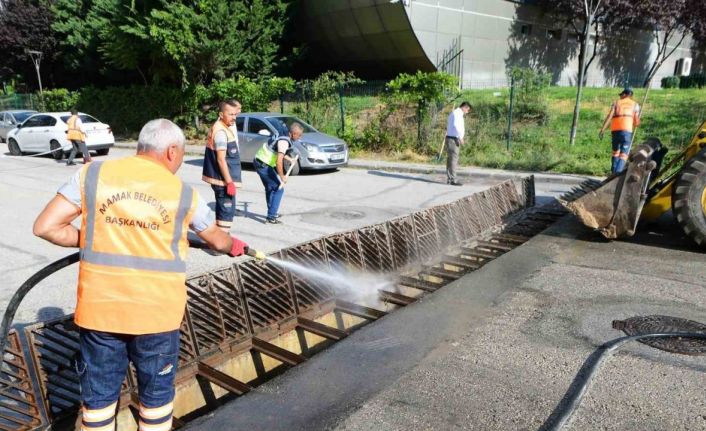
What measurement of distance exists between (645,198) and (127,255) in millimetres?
5999

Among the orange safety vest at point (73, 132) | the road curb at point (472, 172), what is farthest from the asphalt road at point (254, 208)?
the orange safety vest at point (73, 132)

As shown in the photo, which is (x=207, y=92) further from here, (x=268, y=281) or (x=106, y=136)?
(x=268, y=281)

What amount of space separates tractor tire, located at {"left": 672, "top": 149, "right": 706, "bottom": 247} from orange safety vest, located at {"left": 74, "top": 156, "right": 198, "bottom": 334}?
5.91 m

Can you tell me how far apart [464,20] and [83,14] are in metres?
20.9

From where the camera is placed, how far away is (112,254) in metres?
2.39

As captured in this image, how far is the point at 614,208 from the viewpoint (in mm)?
6297

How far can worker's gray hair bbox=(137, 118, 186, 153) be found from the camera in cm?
250

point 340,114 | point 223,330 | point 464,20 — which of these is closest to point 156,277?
point 223,330

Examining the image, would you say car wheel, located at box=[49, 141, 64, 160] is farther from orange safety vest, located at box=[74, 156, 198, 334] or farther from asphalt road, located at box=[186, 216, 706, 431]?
orange safety vest, located at box=[74, 156, 198, 334]

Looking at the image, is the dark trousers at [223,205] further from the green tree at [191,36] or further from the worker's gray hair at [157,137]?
the green tree at [191,36]

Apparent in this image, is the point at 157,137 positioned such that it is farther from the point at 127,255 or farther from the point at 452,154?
the point at 452,154

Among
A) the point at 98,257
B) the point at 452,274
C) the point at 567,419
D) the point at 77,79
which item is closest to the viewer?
the point at 98,257

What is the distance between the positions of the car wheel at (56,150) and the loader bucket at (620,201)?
53.2ft

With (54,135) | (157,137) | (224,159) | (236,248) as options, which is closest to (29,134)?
(54,135)
